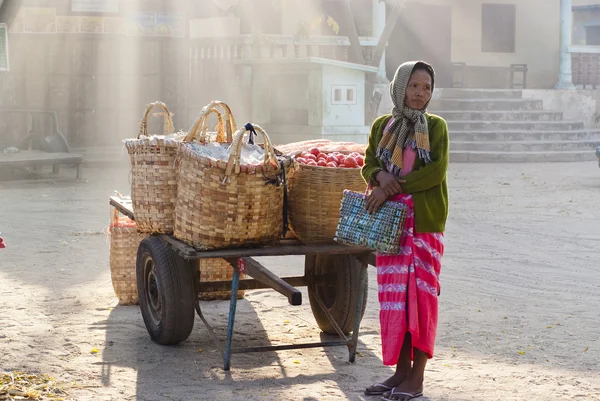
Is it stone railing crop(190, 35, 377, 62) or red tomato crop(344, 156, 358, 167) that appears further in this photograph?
stone railing crop(190, 35, 377, 62)

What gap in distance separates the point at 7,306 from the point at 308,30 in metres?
13.6

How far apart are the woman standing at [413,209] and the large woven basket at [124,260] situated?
2.58 m

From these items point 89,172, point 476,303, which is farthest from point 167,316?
point 89,172

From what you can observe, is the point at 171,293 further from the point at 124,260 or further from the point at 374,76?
the point at 374,76

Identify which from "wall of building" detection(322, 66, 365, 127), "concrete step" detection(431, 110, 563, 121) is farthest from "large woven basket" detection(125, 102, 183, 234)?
"concrete step" detection(431, 110, 563, 121)

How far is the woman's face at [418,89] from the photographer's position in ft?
15.1

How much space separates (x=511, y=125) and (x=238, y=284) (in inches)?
622

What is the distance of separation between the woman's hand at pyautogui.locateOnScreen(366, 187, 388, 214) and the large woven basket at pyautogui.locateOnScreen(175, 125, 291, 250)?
0.68m

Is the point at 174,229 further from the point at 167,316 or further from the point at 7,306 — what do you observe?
the point at 7,306

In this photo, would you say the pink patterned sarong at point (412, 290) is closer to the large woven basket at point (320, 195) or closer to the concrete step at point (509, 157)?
the large woven basket at point (320, 195)

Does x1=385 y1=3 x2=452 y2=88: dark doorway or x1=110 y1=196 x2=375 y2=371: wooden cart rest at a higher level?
x1=385 y1=3 x2=452 y2=88: dark doorway

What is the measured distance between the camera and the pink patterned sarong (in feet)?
15.1

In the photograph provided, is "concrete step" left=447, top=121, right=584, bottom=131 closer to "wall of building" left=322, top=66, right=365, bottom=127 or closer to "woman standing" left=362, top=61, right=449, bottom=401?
"wall of building" left=322, top=66, right=365, bottom=127

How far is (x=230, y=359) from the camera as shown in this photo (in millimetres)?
5305
